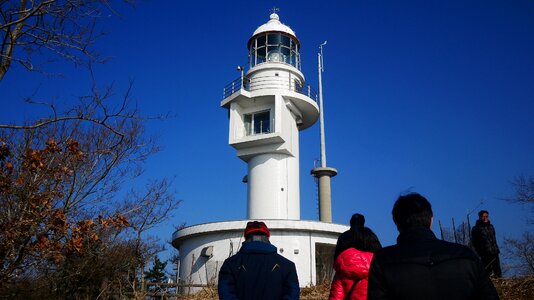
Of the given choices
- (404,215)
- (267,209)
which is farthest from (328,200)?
(404,215)

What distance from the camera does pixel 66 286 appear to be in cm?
1257

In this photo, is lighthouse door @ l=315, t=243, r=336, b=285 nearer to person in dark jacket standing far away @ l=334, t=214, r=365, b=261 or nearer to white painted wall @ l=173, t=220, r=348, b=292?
white painted wall @ l=173, t=220, r=348, b=292

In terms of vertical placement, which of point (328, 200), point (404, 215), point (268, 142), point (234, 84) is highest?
point (234, 84)

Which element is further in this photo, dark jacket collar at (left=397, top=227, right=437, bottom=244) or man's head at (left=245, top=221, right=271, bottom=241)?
man's head at (left=245, top=221, right=271, bottom=241)

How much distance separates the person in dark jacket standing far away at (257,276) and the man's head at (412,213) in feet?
4.50

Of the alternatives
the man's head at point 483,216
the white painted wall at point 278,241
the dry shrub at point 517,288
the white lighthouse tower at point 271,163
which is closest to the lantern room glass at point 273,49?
the white lighthouse tower at point 271,163

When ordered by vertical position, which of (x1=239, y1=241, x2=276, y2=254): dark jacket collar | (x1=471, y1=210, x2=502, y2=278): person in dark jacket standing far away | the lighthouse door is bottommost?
(x1=239, y1=241, x2=276, y2=254): dark jacket collar

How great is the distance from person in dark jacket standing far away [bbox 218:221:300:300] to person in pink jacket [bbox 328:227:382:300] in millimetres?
430

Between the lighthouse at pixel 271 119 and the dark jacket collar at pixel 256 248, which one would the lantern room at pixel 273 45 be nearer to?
the lighthouse at pixel 271 119

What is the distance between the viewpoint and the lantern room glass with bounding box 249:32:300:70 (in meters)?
25.5

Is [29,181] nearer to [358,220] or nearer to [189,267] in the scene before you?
[358,220]

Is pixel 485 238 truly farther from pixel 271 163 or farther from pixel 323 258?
pixel 271 163

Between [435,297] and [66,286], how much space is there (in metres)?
12.1

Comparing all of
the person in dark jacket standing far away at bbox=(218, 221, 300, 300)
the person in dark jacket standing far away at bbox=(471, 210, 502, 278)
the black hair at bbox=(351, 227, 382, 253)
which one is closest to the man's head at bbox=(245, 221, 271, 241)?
the person in dark jacket standing far away at bbox=(218, 221, 300, 300)
